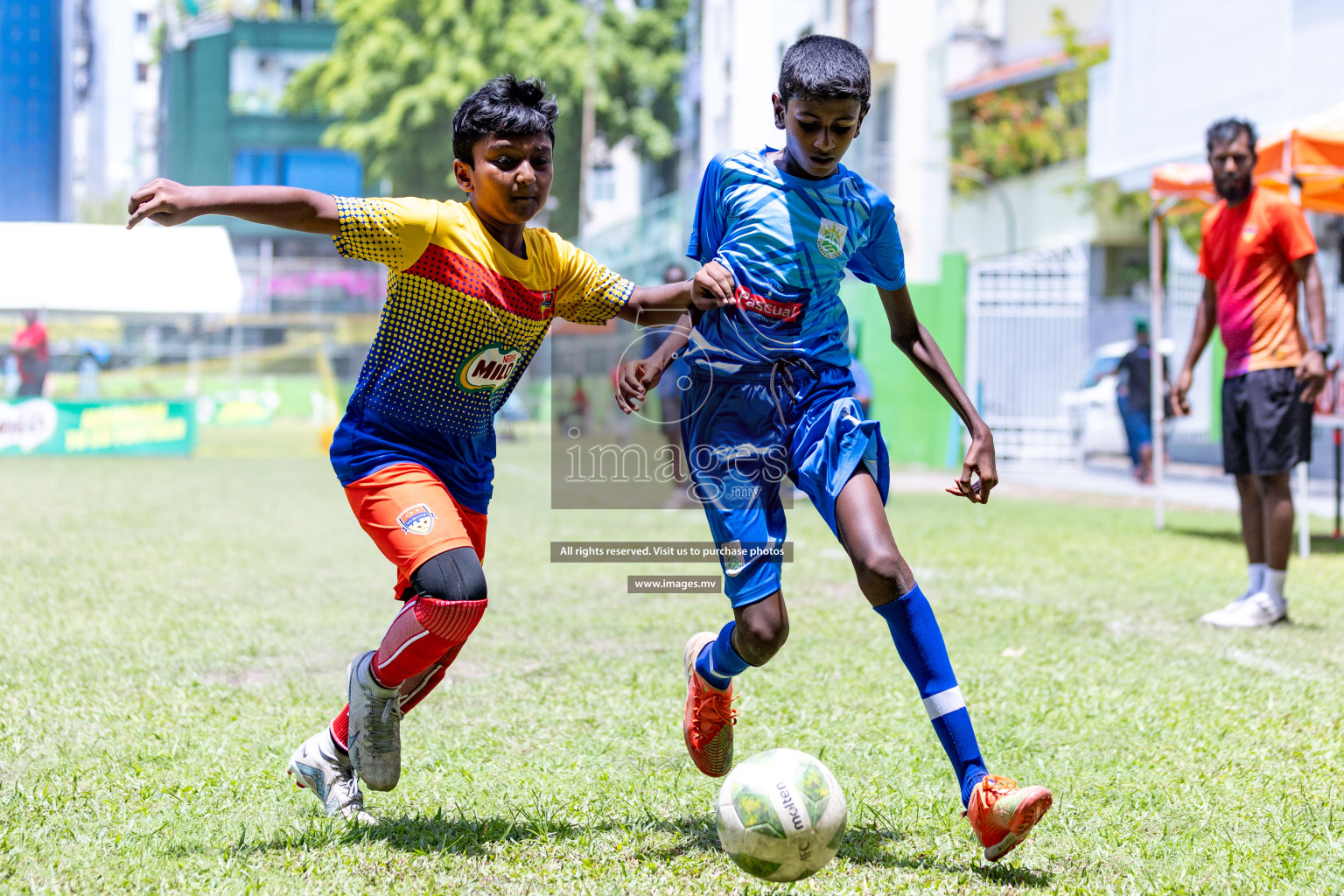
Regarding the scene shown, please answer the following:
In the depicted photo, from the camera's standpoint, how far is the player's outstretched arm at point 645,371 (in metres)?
3.46

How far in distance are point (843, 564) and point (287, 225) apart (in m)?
6.10

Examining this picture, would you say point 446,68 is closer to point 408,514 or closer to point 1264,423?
point 1264,423

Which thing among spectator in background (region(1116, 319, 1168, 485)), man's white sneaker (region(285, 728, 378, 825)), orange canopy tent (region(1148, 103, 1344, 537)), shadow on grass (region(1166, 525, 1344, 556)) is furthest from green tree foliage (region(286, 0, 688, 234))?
man's white sneaker (region(285, 728, 378, 825))

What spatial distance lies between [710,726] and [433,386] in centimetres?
123

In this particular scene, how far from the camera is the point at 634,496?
47.4ft

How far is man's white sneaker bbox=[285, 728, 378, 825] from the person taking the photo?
11.4 feet

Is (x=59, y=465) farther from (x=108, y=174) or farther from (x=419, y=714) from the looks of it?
(x=108, y=174)

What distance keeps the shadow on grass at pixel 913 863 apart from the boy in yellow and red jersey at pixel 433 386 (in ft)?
3.54

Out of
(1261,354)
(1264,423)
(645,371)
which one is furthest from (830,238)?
(1261,354)

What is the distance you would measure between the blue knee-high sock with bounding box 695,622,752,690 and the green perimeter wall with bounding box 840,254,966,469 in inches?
604

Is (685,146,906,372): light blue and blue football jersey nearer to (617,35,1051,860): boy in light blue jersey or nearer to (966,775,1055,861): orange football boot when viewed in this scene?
(617,35,1051,860): boy in light blue jersey

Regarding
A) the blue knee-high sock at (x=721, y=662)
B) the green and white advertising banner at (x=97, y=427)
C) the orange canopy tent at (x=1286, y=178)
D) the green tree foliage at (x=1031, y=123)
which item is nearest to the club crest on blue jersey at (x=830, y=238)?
the blue knee-high sock at (x=721, y=662)

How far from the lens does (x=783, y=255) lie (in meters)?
3.60

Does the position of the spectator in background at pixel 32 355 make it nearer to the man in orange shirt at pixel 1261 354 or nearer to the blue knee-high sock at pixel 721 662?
the man in orange shirt at pixel 1261 354
